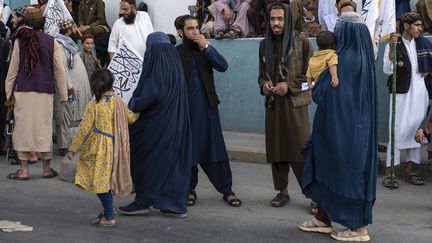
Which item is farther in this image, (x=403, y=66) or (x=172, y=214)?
(x=403, y=66)

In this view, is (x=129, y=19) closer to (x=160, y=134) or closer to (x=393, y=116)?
(x=393, y=116)

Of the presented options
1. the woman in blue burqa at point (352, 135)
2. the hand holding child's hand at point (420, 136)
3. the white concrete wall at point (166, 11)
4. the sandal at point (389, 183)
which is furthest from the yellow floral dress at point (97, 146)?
the white concrete wall at point (166, 11)

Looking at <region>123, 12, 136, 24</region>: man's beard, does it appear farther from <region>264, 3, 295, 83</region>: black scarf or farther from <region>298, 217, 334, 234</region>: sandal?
<region>298, 217, 334, 234</region>: sandal

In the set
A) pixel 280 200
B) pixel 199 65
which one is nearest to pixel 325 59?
pixel 199 65

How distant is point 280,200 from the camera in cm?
828

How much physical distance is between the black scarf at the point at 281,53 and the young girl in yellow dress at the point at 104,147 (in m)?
1.55

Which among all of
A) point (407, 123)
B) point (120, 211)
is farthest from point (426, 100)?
point (120, 211)

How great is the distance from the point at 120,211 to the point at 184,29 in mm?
1795

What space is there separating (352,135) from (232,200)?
185 cm

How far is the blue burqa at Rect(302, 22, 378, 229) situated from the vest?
380 centimetres

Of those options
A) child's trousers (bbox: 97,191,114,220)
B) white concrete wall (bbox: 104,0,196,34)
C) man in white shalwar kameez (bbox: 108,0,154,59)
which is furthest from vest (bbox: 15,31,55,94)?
white concrete wall (bbox: 104,0,196,34)

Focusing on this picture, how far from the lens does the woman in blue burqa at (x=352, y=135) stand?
683 cm

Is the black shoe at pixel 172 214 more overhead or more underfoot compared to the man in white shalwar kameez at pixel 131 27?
more underfoot

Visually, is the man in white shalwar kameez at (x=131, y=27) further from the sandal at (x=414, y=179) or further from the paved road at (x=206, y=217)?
the sandal at (x=414, y=179)
